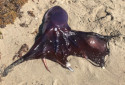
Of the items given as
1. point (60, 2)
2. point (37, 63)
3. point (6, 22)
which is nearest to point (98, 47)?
point (37, 63)

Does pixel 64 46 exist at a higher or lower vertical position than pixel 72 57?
higher

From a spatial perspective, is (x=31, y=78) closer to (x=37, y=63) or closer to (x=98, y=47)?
(x=37, y=63)

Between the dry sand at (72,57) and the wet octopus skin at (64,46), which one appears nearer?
the dry sand at (72,57)

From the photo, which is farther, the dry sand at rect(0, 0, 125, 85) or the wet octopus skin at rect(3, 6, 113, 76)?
the wet octopus skin at rect(3, 6, 113, 76)
